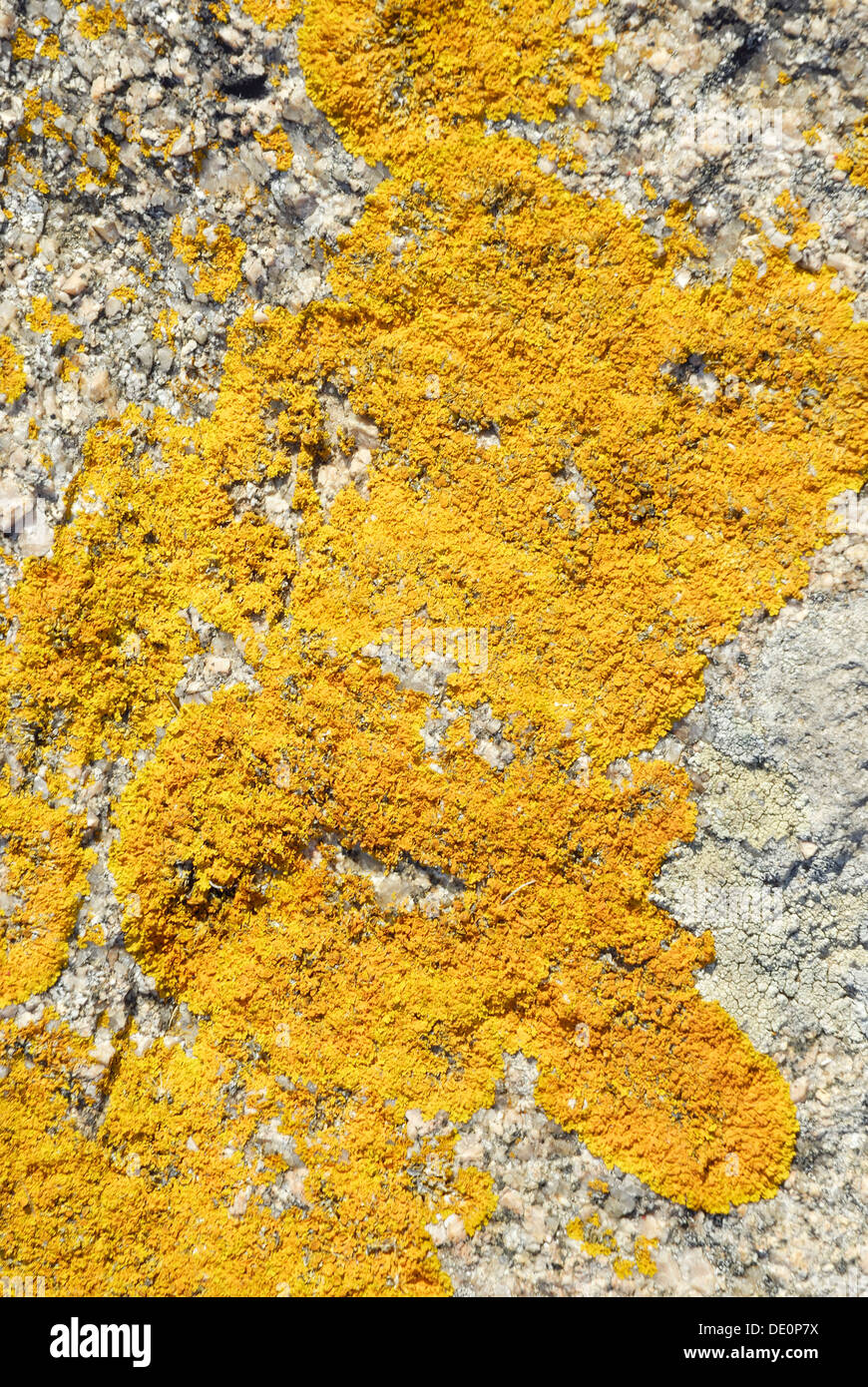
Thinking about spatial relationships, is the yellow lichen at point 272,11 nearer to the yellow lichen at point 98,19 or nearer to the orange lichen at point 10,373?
the yellow lichen at point 98,19

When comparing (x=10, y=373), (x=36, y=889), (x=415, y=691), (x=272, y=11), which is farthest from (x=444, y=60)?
(x=36, y=889)

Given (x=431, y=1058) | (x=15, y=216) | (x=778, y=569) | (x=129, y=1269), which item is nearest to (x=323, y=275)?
(x=15, y=216)

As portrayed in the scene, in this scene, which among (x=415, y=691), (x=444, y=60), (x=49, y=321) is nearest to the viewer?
(x=444, y=60)

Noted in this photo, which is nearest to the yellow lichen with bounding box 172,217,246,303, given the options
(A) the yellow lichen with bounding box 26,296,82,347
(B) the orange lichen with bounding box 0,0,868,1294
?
(B) the orange lichen with bounding box 0,0,868,1294

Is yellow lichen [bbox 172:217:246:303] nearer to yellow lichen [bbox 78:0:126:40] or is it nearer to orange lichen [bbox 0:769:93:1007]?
yellow lichen [bbox 78:0:126:40]

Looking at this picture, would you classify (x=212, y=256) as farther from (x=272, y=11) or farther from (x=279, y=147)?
(x=272, y=11)
